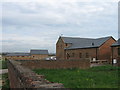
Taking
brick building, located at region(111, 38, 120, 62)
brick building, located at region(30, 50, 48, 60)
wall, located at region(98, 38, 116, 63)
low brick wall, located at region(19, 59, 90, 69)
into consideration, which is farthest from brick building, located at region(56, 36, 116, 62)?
brick building, located at region(30, 50, 48, 60)

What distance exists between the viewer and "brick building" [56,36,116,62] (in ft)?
119

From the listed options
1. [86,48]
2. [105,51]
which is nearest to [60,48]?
[86,48]

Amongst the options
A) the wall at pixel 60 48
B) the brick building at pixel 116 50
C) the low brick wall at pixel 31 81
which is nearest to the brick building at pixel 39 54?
the wall at pixel 60 48

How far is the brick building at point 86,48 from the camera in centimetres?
3641

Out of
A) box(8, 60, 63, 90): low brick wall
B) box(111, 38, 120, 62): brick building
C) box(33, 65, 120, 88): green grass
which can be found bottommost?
box(33, 65, 120, 88): green grass

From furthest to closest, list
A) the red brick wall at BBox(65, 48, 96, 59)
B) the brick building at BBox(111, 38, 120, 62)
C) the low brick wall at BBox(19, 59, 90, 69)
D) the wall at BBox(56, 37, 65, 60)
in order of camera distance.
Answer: the wall at BBox(56, 37, 65, 60) → the red brick wall at BBox(65, 48, 96, 59) → the brick building at BBox(111, 38, 120, 62) → the low brick wall at BBox(19, 59, 90, 69)

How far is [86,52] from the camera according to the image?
129ft

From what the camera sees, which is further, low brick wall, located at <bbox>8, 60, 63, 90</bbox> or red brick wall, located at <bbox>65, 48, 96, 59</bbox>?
red brick wall, located at <bbox>65, 48, 96, 59</bbox>

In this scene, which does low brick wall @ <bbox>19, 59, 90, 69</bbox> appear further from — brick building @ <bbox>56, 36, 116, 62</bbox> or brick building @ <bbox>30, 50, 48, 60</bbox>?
brick building @ <bbox>30, 50, 48, 60</bbox>

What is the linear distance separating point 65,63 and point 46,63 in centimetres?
264

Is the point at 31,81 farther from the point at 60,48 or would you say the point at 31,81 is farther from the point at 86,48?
the point at 60,48

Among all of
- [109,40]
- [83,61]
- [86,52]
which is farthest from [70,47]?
[83,61]

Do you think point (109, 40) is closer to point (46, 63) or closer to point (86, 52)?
point (86, 52)

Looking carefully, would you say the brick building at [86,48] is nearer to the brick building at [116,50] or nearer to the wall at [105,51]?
the wall at [105,51]
